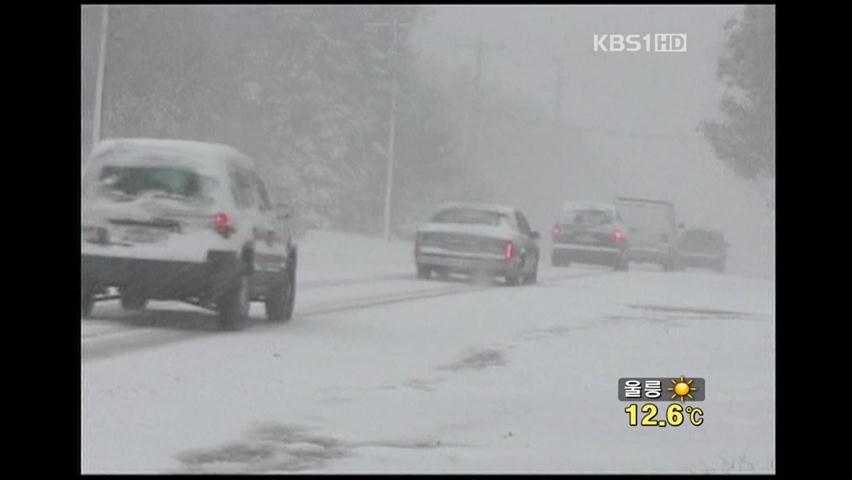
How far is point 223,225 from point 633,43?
6.28 meters

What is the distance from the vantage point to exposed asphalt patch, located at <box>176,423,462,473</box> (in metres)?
7.29

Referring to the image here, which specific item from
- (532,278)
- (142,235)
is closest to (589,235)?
(532,278)

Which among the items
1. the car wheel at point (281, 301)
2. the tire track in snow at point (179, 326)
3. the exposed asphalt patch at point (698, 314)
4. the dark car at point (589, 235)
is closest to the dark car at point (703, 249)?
the dark car at point (589, 235)

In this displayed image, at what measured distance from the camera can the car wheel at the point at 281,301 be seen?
16719 mm

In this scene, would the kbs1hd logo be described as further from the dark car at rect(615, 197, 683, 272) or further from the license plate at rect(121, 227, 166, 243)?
the dark car at rect(615, 197, 683, 272)

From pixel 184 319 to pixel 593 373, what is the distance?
5.91 meters

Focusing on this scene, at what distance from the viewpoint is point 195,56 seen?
47094 millimetres

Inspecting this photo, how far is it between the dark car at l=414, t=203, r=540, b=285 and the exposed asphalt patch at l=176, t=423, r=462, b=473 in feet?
61.4

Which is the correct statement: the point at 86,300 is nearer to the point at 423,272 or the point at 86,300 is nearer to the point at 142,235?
the point at 142,235

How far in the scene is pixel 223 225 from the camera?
48.3 feet

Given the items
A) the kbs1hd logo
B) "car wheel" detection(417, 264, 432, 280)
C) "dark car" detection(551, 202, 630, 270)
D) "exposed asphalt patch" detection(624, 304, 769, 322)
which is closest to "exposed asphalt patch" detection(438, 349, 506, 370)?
the kbs1hd logo

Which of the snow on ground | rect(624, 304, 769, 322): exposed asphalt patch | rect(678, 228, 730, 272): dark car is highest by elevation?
rect(678, 228, 730, 272): dark car
